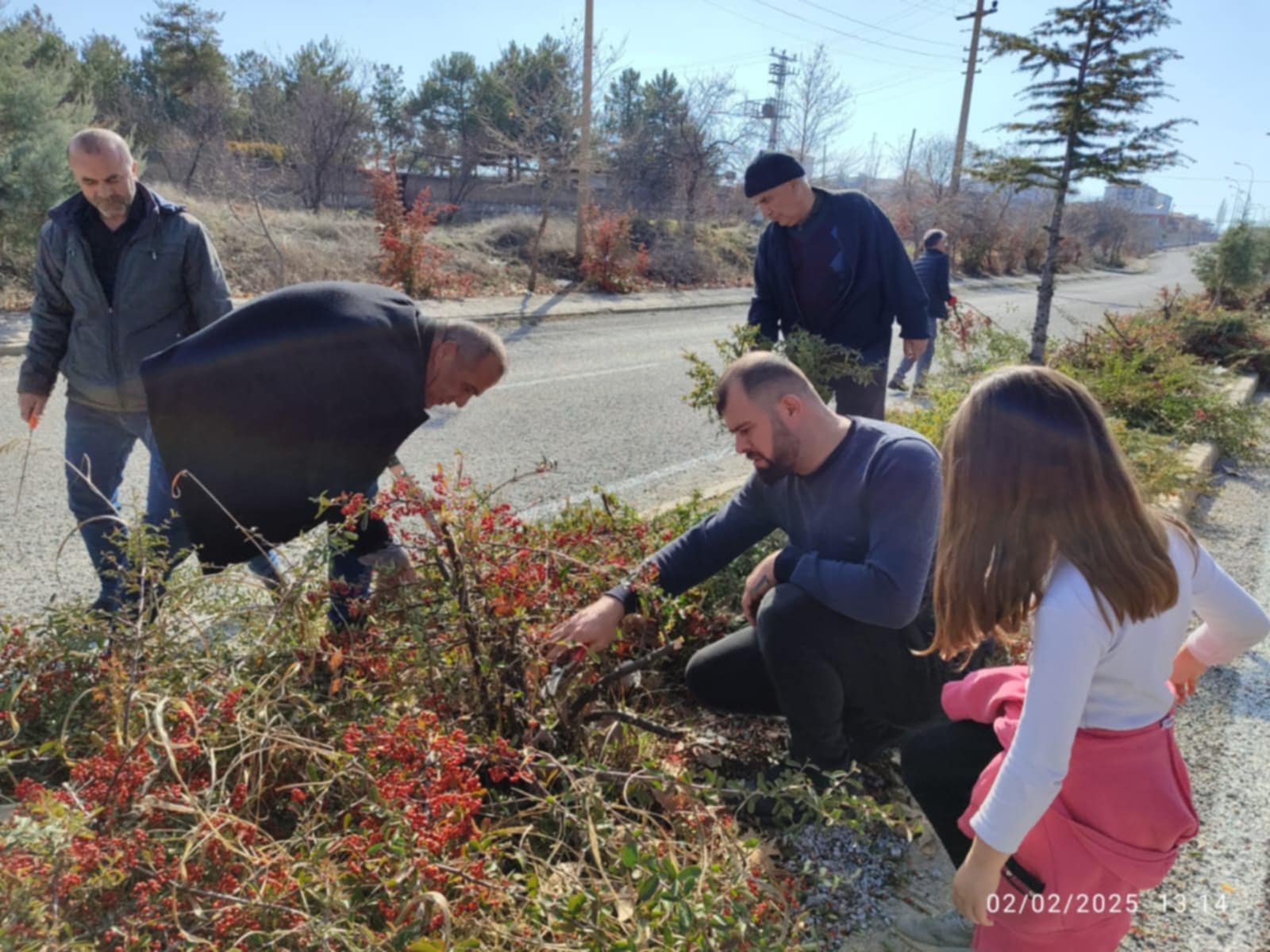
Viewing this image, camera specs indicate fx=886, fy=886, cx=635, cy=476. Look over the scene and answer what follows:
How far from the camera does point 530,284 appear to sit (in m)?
17.6

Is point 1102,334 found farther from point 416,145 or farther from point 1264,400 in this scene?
point 416,145

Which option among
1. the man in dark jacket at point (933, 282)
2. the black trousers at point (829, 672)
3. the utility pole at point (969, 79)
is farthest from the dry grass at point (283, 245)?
the utility pole at point (969, 79)

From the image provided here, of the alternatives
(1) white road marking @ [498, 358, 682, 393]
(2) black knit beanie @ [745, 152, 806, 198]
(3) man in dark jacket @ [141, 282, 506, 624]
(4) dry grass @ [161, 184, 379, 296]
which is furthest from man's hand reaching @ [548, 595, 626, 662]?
(4) dry grass @ [161, 184, 379, 296]

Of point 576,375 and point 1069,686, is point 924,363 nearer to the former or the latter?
point 576,375

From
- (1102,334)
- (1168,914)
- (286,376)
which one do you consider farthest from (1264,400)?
(286,376)

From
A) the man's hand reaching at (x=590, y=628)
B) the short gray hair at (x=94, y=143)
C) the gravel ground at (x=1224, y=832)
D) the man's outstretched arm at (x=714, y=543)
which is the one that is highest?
the short gray hair at (x=94, y=143)

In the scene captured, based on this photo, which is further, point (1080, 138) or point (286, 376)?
point (1080, 138)

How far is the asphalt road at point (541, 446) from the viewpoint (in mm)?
4164

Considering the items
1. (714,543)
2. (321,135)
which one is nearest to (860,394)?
(714,543)

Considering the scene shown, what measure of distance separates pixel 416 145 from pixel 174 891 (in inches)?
1502

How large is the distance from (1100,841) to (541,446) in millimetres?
5218

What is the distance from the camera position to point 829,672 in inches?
95.6

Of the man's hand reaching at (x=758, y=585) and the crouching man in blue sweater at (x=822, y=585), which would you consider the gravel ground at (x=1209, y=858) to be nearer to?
the crouching man in blue sweater at (x=822, y=585)

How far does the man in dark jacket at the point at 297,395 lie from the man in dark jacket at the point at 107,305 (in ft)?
1.78
